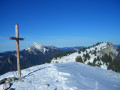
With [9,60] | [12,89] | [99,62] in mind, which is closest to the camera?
[12,89]

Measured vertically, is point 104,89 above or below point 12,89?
below

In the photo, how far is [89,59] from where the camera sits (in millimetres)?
83812

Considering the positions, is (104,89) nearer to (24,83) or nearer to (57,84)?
(57,84)

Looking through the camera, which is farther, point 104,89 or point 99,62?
point 99,62

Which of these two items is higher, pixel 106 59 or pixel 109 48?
pixel 109 48

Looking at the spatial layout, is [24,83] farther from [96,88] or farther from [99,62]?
[99,62]

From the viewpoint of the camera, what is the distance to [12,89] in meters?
9.37

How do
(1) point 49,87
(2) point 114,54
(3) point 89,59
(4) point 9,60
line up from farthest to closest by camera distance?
(2) point 114,54
(3) point 89,59
(4) point 9,60
(1) point 49,87

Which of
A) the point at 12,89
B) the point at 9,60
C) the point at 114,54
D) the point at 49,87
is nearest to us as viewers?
the point at 12,89

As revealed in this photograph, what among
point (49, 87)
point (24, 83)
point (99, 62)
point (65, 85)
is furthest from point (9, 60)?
point (99, 62)

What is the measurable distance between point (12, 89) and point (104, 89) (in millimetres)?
7832

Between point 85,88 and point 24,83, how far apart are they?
18.0 ft

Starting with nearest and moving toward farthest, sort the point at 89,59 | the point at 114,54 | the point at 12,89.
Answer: the point at 12,89, the point at 89,59, the point at 114,54

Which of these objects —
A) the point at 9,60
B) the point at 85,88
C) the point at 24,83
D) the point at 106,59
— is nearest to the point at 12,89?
the point at 24,83
